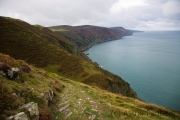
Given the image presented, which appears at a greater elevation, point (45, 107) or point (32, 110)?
point (32, 110)

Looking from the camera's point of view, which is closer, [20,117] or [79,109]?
[20,117]

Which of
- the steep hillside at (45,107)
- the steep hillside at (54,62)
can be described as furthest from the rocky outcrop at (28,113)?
the steep hillside at (54,62)

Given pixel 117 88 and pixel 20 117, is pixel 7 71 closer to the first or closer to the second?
pixel 20 117

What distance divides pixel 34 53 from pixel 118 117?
130 ft

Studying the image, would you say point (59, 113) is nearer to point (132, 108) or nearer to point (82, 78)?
point (132, 108)

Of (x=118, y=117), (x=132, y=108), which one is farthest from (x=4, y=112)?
(x=132, y=108)

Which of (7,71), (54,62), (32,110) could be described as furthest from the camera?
(54,62)

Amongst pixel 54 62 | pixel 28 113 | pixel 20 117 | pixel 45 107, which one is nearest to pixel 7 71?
pixel 45 107

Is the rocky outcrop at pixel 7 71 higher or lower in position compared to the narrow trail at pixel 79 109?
higher

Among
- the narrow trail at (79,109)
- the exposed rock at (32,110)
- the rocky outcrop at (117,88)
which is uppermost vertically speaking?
the exposed rock at (32,110)

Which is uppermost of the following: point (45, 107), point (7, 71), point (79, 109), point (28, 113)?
point (7, 71)

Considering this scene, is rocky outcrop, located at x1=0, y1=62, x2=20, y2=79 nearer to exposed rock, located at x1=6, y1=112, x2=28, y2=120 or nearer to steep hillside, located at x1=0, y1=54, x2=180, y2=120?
steep hillside, located at x1=0, y1=54, x2=180, y2=120

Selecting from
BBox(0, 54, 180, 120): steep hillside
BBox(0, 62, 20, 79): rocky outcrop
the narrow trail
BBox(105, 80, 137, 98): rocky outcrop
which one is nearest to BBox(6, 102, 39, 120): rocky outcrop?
BBox(0, 54, 180, 120): steep hillside

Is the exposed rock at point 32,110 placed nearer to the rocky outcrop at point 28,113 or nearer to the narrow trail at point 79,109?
the rocky outcrop at point 28,113
